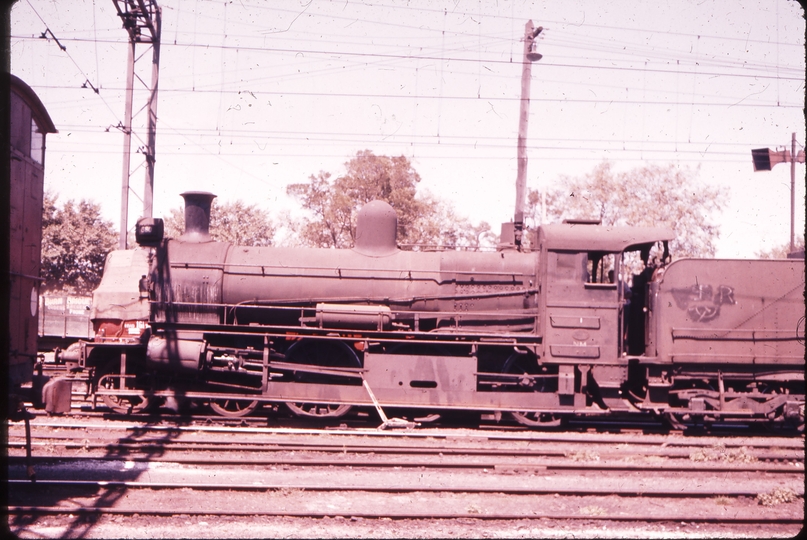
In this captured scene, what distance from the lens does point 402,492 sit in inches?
291

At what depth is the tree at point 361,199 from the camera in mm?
27625

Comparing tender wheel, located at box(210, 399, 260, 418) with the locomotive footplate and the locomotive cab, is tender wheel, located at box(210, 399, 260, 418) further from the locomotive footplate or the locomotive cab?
the locomotive cab

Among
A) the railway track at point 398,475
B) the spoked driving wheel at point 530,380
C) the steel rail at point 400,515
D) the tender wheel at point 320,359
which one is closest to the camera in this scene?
the steel rail at point 400,515

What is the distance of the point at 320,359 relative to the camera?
36.6 ft

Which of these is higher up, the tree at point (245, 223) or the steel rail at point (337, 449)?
the tree at point (245, 223)

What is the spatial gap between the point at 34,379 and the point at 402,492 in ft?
14.3

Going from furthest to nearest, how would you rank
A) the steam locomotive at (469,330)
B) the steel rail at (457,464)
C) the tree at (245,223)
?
the tree at (245,223)
the steam locomotive at (469,330)
the steel rail at (457,464)

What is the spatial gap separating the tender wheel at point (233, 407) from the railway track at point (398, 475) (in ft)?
1.71

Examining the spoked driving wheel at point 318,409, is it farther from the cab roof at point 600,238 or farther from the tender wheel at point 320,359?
the cab roof at point 600,238

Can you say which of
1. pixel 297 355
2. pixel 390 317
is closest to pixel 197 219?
pixel 297 355

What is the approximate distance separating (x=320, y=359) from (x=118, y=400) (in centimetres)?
404

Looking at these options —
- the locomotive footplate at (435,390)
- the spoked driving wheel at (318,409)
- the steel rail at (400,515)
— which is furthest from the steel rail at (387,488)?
the spoked driving wheel at (318,409)

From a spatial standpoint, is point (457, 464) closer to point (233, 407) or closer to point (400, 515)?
point (400, 515)

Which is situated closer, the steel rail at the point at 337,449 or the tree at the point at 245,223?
the steel rail at the point at 337,449
